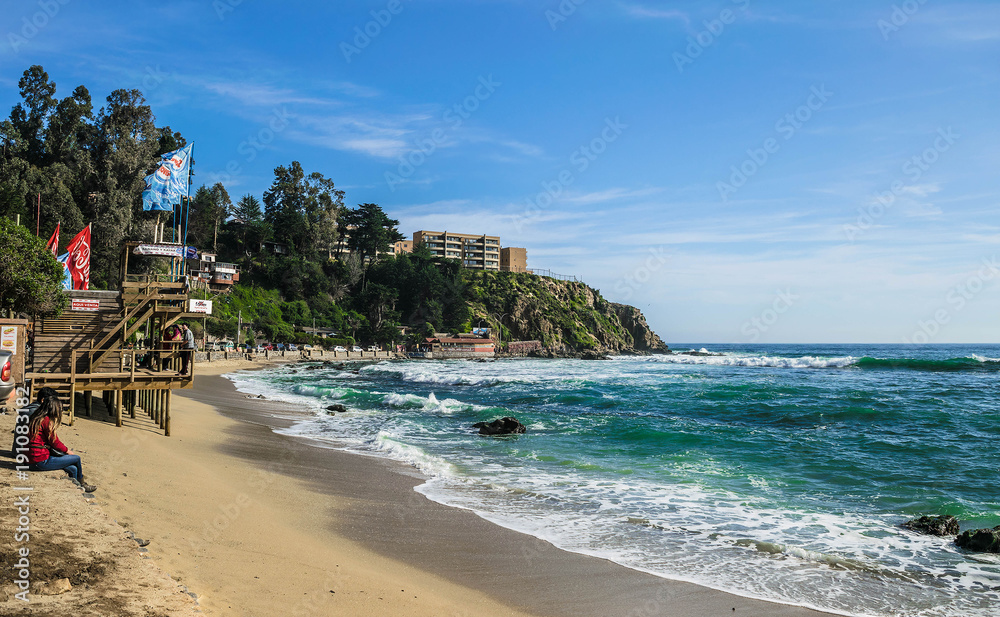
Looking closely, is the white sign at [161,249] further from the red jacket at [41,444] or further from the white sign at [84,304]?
the red jacket at [41,444]

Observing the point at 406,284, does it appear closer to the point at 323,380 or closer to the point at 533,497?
the point at 323,380

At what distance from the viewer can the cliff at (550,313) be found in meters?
117

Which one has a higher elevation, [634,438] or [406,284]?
[406,284]

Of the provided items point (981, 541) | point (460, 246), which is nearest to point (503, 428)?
point (981, 541)

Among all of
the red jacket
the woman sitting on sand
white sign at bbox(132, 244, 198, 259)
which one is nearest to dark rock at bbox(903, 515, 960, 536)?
the woman sitting on sand

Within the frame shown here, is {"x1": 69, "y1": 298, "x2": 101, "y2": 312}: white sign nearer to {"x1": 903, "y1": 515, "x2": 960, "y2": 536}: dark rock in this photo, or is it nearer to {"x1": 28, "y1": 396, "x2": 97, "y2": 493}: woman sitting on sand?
{"x1": 28, "y1": 396, "x2": 97, "y2": 493}: woman sitting on sand

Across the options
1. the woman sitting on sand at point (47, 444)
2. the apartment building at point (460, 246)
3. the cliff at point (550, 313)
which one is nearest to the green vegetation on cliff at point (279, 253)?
the cliff at point (550, 313)

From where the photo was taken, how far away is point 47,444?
8.11 metres

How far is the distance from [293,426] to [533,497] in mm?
12702

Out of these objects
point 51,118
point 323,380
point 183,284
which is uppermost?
point 51,118

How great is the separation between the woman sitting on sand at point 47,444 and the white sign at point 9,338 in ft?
18.5

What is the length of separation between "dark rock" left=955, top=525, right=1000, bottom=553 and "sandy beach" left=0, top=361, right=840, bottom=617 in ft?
15.1

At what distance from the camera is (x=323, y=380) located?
46500 mm

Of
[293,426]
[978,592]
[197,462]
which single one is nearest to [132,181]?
[293,426]
